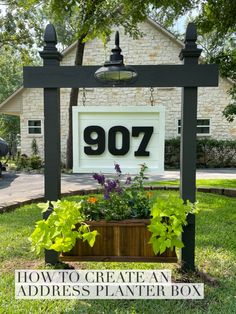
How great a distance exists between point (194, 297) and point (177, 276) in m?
0.31

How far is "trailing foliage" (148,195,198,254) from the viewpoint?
2.18 metres

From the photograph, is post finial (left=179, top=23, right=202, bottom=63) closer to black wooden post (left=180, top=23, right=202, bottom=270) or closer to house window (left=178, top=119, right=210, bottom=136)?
black wooden post (left=180, top=23, right=202, bottom=270)

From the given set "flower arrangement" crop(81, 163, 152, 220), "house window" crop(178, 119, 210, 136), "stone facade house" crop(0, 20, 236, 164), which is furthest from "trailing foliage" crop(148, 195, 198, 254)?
"house window" crop(178, 119, 210, 136)

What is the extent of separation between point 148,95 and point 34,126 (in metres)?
6.19

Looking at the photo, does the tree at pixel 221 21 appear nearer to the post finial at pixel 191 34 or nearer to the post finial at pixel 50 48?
the post finial at pixel 191 34

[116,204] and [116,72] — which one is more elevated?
[116,72]

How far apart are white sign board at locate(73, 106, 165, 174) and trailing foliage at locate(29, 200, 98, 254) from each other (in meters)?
0.46

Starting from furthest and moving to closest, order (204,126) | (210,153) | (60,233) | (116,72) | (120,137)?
(204,126)
(210,153)
(120,137)
(116,72)
(60,233)

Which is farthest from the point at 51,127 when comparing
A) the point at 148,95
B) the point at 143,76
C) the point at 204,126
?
the point at 204,126

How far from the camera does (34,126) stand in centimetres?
1559

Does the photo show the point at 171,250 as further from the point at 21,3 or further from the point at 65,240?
the point at 21,3

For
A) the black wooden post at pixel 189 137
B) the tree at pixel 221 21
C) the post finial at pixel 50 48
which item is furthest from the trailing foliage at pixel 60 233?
the tree at pixel 221 21

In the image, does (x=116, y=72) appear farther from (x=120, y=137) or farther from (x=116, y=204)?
(x=116, y=204)

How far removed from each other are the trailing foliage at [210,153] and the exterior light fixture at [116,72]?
490 inches
